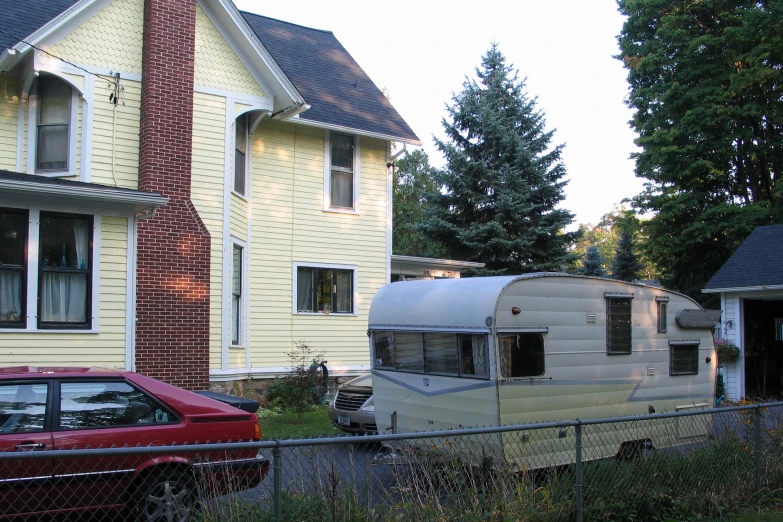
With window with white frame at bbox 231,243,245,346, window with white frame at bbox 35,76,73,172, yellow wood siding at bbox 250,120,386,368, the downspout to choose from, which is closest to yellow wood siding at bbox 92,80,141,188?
window with white frame at bbox 35,76,73,172

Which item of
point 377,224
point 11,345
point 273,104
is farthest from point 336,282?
point 11,345

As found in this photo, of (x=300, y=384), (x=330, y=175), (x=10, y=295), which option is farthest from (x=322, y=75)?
(x=10, y=295)

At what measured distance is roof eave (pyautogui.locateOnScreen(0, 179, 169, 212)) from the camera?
1149cm

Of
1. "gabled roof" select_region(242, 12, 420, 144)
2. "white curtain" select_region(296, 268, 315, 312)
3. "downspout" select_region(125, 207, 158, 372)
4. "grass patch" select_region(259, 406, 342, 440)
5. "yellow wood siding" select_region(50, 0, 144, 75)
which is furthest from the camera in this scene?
"gabled roof" select_region(242, 12, 420, 144)

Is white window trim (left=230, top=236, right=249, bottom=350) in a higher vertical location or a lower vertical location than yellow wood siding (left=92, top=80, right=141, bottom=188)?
lower

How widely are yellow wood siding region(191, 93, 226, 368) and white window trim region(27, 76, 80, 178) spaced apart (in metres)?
2.25

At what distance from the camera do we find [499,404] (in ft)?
26.8

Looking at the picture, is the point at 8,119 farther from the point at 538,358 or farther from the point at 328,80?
the point at 538,358

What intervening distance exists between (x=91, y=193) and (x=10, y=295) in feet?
7.08

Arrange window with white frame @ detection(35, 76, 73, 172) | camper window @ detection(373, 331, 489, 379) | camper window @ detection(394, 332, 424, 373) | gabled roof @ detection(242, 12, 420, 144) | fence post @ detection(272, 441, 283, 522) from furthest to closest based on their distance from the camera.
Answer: gabled roof @ detection(242, 12, 420, 144)
window with white frame @ detection(35, 76, 73, 172)
camper window @ detection(394, 332, 424, 373)
camper window @ detection(373, 331, 489, 379)
fence post @ detection(272, 441, 283, 522)

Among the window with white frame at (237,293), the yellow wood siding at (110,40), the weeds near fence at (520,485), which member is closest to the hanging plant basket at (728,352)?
the weeds near fence at (520,485)

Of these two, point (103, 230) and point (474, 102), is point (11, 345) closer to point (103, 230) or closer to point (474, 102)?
point (103, 230)

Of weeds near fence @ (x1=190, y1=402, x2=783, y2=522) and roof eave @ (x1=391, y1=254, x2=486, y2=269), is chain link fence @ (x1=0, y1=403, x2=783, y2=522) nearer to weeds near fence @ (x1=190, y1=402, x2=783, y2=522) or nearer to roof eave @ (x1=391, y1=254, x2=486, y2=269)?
weeds near fence @ (x1=190, y1=402, x2=783, y2=522)

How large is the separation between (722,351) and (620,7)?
735 inches
